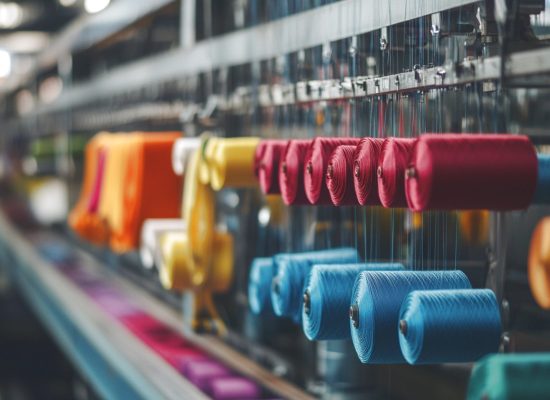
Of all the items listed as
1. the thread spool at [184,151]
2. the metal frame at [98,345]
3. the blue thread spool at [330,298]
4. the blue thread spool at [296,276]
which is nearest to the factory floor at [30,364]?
the metal frame at [98,345]

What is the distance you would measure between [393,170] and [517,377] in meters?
0.40

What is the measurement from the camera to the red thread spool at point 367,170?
1.71 m

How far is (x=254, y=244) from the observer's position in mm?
3646

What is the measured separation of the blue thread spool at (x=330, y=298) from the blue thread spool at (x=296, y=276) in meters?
0.19

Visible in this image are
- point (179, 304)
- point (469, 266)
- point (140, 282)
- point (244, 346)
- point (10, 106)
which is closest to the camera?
point (469, 266)

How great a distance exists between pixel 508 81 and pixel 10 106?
15.4m

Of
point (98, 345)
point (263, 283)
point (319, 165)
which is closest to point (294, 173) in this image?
point (319, 165)

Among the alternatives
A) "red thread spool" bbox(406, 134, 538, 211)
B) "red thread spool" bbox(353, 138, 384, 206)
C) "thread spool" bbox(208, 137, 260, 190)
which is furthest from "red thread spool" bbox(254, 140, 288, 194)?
"red thread spool" bbox(406, 134, 538, 211)

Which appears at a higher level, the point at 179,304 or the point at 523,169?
the point at 523,169

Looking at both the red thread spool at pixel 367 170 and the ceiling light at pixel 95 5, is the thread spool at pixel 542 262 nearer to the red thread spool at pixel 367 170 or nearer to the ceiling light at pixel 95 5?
the red thread spool at pixel 367 170

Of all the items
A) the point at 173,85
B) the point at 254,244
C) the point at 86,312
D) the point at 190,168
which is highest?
the point at 173,85

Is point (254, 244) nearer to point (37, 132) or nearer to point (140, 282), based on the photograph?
point (140, 282)

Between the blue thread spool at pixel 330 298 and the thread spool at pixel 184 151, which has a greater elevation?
the thread spool at pixel 184 151

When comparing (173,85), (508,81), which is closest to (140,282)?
(173,85)
